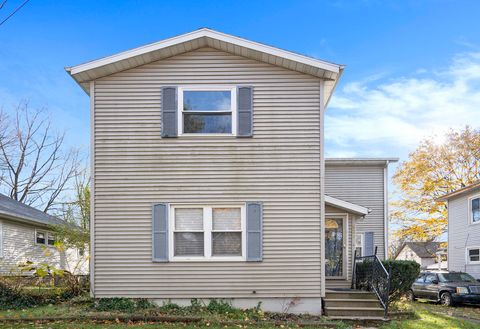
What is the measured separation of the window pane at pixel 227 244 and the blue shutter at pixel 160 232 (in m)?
1.14

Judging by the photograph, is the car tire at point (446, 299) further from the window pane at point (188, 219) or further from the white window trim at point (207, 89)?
the white window trim at point (207, 89)

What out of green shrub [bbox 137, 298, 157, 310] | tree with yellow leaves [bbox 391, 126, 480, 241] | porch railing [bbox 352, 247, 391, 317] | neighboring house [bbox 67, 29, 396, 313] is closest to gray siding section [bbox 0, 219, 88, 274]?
green shrub [bbox 137, 298, 157, 310]

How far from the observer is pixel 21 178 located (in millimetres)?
32656

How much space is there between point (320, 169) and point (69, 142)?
2732 cm

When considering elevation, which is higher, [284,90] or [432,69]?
[432,69]

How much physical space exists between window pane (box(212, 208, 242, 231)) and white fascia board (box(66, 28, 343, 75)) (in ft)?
12.5

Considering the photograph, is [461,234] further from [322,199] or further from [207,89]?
[207,89]

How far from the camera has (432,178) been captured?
103ft

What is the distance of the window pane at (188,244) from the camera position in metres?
10.8

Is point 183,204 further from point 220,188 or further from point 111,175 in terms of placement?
point 111,175

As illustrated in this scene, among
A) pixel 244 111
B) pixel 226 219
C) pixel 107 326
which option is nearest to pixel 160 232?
pixel 226 219

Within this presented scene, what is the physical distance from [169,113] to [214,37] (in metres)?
2.08

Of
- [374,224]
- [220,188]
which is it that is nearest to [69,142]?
[374,224]

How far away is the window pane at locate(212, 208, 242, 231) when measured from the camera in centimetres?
1080
